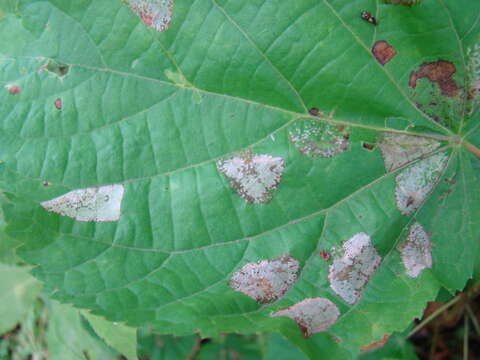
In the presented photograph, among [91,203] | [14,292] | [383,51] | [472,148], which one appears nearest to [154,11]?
[91,203]

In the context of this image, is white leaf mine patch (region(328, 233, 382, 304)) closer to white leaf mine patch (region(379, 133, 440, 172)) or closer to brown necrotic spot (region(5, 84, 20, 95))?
white leaf mine patch (region(379, 133, 440, 172))

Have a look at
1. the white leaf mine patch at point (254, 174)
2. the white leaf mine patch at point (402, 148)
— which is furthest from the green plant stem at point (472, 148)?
the white leaf mine patch at point (254, 174)

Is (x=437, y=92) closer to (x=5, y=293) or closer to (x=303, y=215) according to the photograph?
(x=303, y=215)

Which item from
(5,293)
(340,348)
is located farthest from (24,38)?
(5,293)

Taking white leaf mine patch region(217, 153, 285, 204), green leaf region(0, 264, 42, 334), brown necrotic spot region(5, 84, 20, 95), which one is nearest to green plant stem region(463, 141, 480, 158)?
white leaf mine patch region(217, 153, 285, 204)

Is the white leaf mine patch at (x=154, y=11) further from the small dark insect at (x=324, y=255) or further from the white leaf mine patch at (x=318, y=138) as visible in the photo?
the small dark insect at (x=324, y=255)

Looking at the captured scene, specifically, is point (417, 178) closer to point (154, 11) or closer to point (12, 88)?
point (154, 11)
